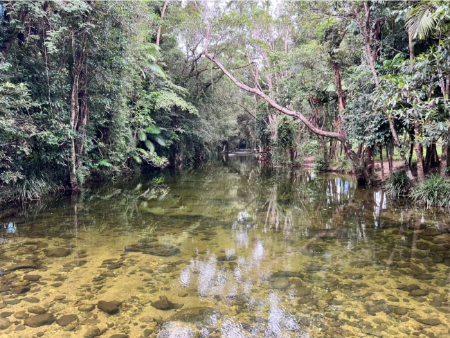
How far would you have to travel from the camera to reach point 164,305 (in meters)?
3.24

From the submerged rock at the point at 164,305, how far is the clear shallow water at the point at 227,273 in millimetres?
12

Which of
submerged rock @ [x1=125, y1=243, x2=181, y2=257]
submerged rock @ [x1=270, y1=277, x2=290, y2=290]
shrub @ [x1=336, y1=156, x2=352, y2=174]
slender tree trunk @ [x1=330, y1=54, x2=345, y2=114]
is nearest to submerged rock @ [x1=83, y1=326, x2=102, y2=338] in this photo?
submerged rock @ [x1=125, y1=243, x2=181, y2=257]

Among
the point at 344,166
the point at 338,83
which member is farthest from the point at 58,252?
the point at 344,166

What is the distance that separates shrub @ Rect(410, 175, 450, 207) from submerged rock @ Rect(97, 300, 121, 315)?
26.9 feet

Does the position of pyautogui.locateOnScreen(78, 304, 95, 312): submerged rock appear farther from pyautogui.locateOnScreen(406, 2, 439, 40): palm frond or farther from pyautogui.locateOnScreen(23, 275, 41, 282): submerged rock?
pyautogui.locateOnScreen(406, 2, 439, 40): palm frond

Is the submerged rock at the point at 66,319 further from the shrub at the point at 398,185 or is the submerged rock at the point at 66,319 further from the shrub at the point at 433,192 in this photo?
the shrub at the point at 398,185

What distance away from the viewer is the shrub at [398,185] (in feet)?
30.7

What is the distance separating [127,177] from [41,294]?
1261 cm

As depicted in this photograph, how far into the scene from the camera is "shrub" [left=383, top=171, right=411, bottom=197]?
9.37m

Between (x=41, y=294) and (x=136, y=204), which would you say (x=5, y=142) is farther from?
(x=41, y=294)

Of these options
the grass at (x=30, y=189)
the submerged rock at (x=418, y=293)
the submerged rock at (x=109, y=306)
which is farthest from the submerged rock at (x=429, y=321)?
the grass at (x=30, y=189)

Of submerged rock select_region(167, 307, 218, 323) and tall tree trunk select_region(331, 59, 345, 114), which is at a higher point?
tall tree trunk select_region(331, 59, 345, 114)

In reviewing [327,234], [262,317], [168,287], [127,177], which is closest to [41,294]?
[168,287]

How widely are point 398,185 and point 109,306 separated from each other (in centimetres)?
953
